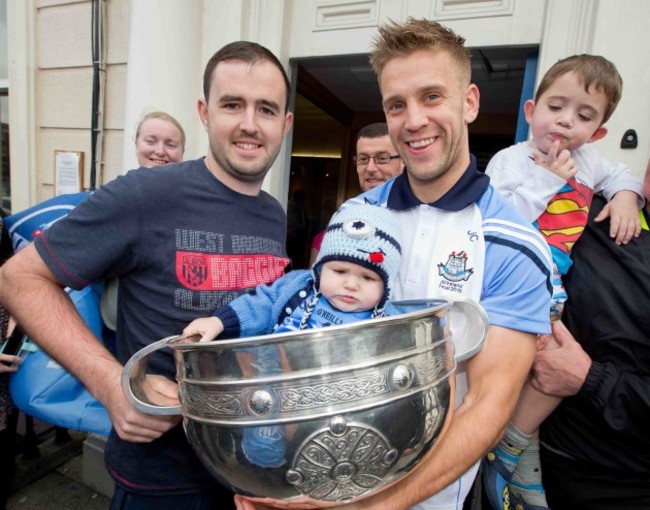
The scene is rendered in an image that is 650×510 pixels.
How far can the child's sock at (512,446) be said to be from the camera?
1.46 meters

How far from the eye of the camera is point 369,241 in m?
1.11

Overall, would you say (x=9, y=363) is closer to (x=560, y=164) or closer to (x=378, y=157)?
(x=378, y=157)

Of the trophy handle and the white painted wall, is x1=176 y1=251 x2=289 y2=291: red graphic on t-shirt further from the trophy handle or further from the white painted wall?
the white painted wall

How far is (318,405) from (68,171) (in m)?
4.06

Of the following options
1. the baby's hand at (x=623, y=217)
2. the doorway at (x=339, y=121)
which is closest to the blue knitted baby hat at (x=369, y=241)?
the baby's hand at (x=623, y=217)

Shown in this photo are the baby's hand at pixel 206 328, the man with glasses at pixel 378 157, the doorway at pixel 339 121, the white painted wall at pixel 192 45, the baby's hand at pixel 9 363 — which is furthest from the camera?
the doorway at pixel 339 121

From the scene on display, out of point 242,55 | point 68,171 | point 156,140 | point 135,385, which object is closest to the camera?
point 135,385

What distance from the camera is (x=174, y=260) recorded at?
1.14 m

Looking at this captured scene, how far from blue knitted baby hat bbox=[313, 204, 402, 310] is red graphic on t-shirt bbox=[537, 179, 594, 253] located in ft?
2.13

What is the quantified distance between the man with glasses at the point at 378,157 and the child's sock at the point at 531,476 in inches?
64.9

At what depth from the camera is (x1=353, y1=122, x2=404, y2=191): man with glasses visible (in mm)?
2477

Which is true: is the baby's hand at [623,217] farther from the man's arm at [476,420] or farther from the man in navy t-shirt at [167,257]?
the man in navy t-shirt at [167,257]

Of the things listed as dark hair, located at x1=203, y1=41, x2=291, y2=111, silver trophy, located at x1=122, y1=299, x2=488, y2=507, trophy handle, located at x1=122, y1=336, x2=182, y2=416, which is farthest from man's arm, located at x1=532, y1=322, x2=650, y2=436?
dark hair, located at x1=203, y1=41, x2=291, y2=111

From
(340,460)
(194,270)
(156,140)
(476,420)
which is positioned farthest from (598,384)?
(156,140)
